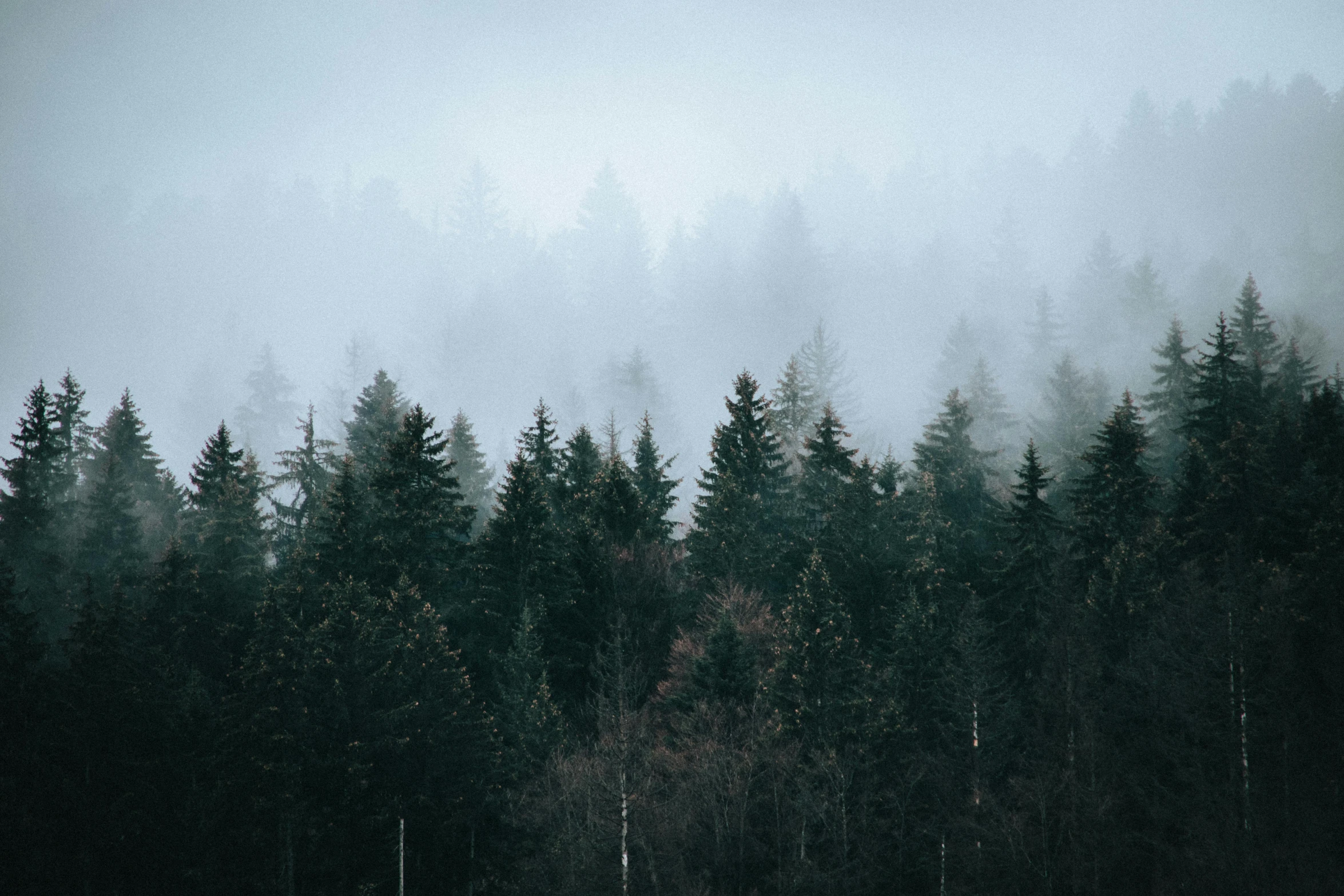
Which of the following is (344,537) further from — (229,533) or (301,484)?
(301,484)

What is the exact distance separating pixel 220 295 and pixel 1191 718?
20368cm

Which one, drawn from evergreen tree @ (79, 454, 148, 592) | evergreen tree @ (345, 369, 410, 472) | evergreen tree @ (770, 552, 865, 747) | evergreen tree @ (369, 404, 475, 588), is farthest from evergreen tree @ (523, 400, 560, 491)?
evergreen tree @ (79, 454, 148, 592)

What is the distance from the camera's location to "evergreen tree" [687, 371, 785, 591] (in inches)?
1698

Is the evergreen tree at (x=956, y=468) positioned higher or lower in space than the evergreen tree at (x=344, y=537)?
higher

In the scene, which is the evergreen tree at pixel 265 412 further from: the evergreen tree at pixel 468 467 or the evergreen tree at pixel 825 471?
the evergreen tree at pixel 825 471

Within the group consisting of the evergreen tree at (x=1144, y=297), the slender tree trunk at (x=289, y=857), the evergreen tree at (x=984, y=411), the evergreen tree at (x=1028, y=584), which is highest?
the evergreen tree at (x=1144, y=297)

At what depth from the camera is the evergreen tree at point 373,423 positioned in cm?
5141

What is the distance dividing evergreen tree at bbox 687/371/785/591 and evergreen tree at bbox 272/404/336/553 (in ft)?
78.7

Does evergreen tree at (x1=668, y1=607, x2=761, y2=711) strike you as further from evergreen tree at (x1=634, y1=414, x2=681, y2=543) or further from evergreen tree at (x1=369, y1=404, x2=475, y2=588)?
evergreen tree at (x1=369, y1=404, x2=475, y2=588)

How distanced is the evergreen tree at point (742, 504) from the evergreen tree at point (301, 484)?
24.0 meters

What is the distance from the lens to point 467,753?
32312mm

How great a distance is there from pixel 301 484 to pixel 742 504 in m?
28.6

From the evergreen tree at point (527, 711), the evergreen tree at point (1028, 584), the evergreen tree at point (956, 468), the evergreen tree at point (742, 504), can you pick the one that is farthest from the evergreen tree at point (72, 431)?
the evergreen tree at point (1028, 584)

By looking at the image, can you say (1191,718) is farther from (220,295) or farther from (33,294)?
(33,294)
